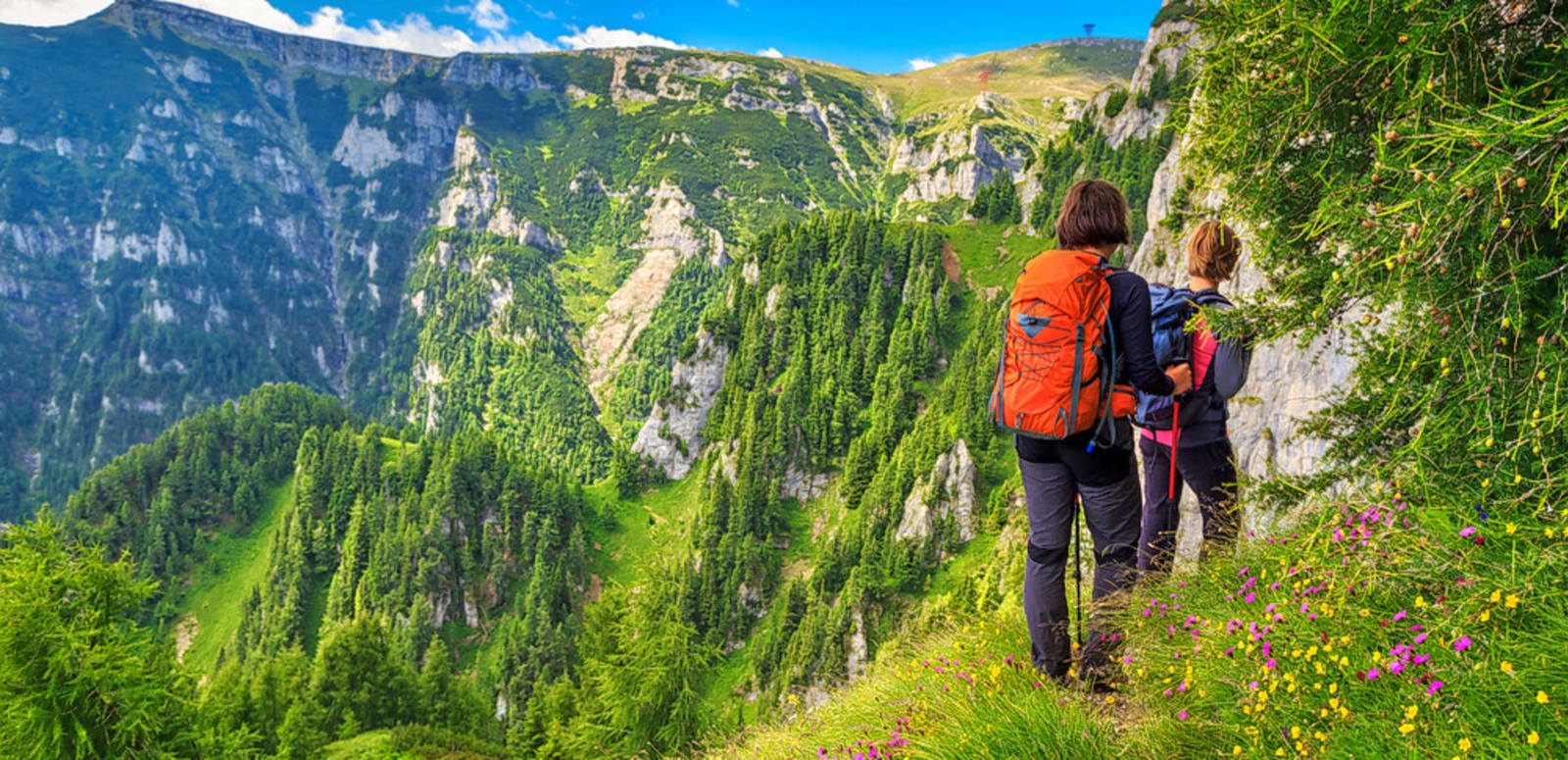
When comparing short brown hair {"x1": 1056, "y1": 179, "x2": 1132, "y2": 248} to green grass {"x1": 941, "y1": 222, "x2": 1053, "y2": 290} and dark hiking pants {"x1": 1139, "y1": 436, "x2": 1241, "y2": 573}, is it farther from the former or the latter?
green grass {"x1": 941, "y1": 222, "x2": 1053, "y2": 290}

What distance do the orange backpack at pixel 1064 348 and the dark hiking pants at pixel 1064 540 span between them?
53 centimetres

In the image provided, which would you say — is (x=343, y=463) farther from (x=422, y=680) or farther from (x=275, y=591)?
(x=422, y=680)

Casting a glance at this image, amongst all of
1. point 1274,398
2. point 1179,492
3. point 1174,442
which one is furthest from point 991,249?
point 1174,442

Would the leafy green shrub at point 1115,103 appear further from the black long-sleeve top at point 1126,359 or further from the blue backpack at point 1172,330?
the black long-sleeve top at point 1126,359

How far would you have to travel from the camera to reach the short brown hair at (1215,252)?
5801mm

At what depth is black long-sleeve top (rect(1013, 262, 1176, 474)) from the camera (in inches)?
194

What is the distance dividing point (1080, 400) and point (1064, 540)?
1138 millimetres

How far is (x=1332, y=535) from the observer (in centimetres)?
378

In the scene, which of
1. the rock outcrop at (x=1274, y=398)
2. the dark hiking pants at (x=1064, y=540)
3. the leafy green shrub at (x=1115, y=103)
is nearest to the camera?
the dark hiking pants at (x=1064, y=540)

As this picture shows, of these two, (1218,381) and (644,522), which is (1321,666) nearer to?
Result: (1218,381)

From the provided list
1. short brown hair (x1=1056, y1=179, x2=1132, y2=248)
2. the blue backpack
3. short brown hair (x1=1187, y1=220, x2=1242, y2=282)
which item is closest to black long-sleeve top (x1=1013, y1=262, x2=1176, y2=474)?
short brown hair (x1=1056, y1=179, x2=1132, y2=248)

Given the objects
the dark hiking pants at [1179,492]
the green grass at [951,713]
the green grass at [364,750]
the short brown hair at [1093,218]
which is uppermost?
the short brown hair at [1093,218]

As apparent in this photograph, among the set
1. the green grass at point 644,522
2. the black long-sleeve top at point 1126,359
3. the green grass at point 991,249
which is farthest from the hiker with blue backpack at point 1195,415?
the green grass at point 644,522

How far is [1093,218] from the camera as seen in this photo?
5.05 metres
